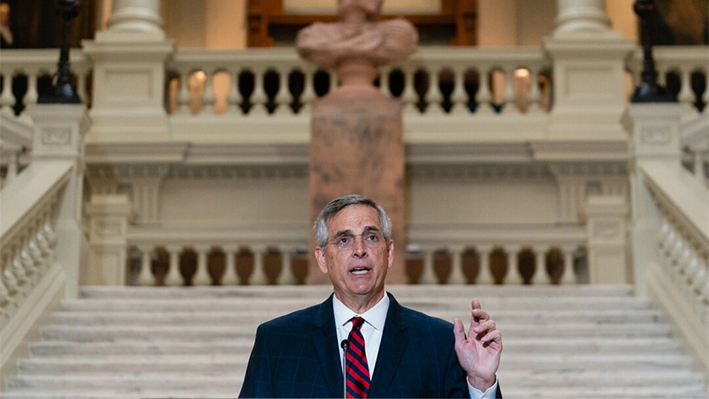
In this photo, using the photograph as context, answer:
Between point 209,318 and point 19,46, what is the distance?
759 cm

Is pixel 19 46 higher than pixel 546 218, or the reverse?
pixel 19 46

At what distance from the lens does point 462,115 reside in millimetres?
10914

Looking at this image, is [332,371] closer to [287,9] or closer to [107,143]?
[107,143]

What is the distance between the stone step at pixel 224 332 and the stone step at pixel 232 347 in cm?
13

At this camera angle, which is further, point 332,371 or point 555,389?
point 555,389

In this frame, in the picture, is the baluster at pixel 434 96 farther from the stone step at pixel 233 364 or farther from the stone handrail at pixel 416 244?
the stone step at pixel 233 364

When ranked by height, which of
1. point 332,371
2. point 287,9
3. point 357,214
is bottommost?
point 332,371

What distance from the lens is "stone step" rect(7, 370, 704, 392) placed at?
5703mm

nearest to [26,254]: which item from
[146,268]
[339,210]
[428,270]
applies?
[146,268]

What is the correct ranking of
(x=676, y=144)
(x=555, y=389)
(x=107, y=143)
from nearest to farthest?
(x=555, y=389)
(x=676, y=144)
(x=107, y=143)

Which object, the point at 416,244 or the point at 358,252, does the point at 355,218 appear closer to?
the point at 358,252

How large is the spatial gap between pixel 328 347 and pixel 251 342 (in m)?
3.19

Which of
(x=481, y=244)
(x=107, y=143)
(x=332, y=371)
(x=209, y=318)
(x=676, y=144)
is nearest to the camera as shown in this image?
(x=332, y=371)

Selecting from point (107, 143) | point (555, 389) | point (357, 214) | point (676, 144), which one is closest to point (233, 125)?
point (107, 143)
